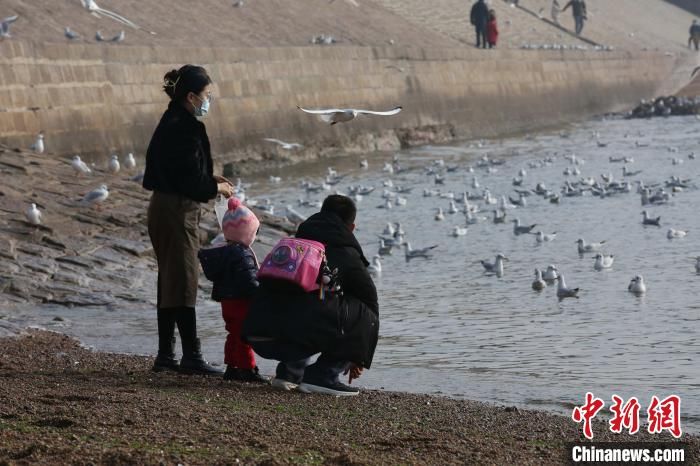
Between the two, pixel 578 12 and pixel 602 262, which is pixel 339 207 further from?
pixel 578 12

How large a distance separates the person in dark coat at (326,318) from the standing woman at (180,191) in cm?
64

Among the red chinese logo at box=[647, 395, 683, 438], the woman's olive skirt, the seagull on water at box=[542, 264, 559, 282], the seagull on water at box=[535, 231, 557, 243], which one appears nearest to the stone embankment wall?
the seagull on water at box=[535, 231, 557, 243]

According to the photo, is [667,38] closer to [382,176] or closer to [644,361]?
[382,176]

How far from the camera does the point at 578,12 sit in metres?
56.5

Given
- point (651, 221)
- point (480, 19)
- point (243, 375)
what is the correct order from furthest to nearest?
Result: point (480, 19), point (651, 221), point (243, 375)

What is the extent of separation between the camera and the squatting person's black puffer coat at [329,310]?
760cm

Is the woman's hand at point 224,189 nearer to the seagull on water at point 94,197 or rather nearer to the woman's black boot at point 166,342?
the woman's black boot at point 166,342

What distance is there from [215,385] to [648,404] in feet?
8.31

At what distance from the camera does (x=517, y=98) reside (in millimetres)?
42656

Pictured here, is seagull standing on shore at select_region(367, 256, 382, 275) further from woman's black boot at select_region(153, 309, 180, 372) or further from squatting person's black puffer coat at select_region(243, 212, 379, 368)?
squatting person's black puffer coat at select_region(243, 212, 379, 368)

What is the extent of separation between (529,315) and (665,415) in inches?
188

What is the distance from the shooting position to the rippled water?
889cm

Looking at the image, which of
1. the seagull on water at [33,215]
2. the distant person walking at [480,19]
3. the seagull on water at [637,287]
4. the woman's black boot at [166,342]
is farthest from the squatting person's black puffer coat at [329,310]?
the distant person walking at [480,19]

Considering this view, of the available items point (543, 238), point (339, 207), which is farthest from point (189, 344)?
point (543, 238)
